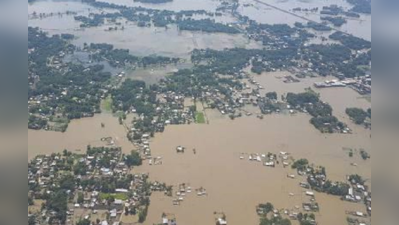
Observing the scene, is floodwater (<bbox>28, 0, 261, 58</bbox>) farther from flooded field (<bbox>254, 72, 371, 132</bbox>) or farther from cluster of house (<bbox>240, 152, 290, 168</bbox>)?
cluster of house (<bbox>240, 152, 290, 168</bbox>)

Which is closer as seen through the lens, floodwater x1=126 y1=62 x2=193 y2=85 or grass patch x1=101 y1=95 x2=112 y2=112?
grass patch x1=101 y1=95 x2=112 y2=112

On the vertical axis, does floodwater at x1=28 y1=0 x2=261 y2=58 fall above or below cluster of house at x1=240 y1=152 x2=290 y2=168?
above

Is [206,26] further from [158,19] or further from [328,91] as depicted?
[328,91]

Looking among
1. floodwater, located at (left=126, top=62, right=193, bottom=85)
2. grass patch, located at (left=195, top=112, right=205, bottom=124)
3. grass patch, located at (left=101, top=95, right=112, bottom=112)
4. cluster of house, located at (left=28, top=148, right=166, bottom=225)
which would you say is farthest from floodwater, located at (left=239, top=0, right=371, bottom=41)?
cluster of house, located at (left=28, top=148, right=166, bottom=225)

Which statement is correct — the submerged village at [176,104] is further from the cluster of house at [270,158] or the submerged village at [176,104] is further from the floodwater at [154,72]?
the floodwater at [154,72]

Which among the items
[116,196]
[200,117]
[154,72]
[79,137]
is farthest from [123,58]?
[116,196]
